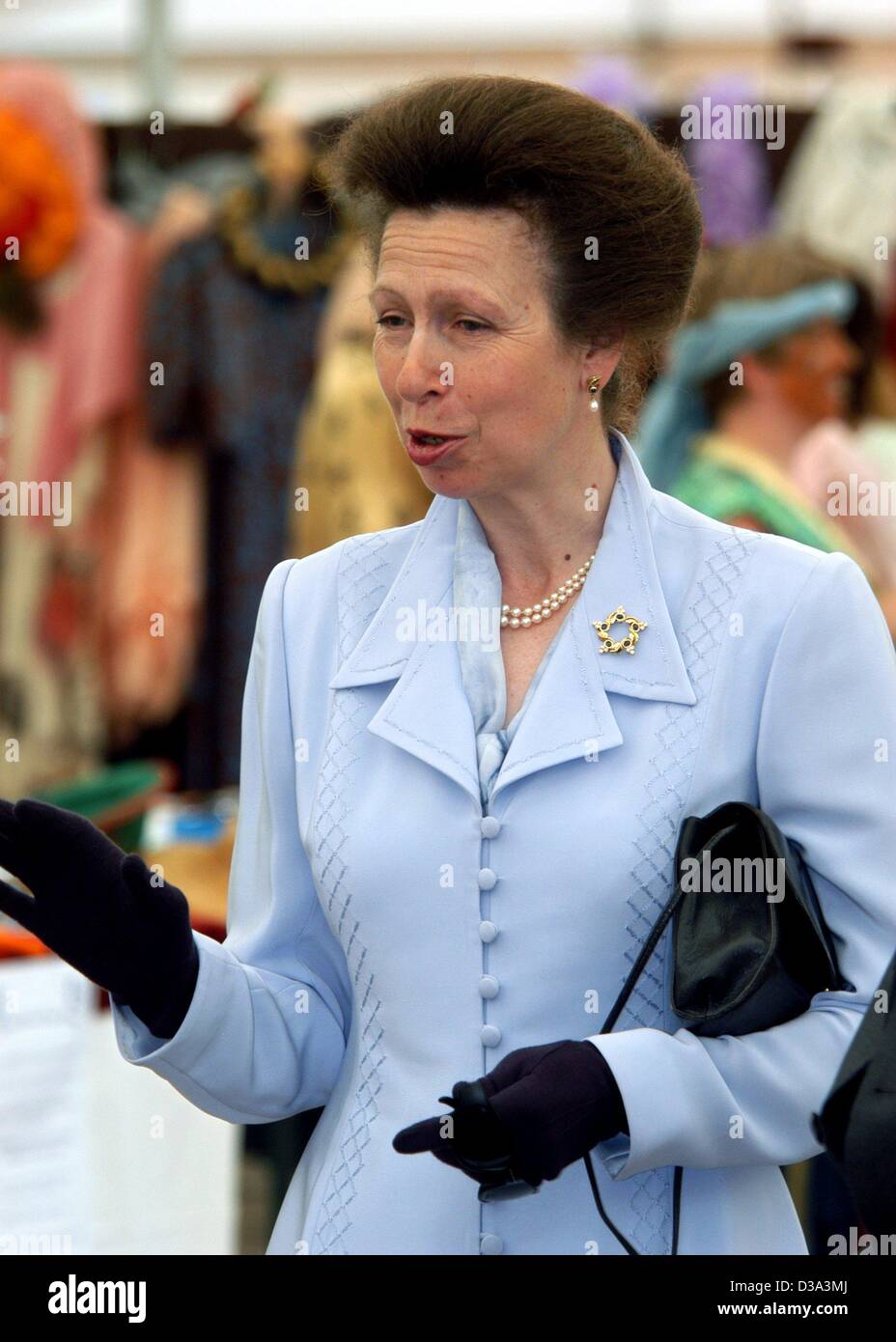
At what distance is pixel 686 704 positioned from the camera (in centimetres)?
174

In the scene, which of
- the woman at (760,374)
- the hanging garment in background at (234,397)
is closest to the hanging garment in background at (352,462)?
the hanging garment in background at (234,397)

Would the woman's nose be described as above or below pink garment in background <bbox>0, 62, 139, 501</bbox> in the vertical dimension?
below

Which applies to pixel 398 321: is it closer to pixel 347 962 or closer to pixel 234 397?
pixel 347 962

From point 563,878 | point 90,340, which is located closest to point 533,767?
point 563,878

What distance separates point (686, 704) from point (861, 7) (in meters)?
9.39

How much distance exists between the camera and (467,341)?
171 centimetres

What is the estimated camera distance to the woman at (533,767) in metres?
1.68

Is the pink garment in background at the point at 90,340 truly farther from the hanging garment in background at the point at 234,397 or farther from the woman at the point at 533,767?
the woman at the point at 533,767

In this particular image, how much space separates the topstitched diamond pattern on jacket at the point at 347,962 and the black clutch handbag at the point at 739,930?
0.24 meters

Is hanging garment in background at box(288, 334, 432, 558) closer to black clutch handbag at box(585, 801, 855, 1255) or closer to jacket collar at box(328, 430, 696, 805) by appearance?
jacket collar at box(328, 430, 696, 805)

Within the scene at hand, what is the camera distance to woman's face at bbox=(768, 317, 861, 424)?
13.4ft

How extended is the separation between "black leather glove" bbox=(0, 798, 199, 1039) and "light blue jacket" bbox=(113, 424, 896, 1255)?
7cm

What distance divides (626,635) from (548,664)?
0.25 ft

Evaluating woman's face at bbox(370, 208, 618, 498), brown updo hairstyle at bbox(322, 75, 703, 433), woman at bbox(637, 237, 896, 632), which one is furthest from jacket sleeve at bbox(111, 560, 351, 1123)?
woman at bbox(637, 237, 896, 632)
